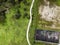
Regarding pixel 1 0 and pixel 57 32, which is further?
pixel 1 0

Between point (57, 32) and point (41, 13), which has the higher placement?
point (41, 13)

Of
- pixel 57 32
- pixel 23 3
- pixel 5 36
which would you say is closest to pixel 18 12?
pixel 23 3

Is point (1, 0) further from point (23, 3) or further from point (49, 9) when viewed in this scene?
point (49, 9)

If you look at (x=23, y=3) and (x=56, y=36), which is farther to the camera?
(x=23, y=3)

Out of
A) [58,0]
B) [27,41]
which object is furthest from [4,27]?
[58,0]

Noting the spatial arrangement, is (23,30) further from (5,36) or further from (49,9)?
(49,9)

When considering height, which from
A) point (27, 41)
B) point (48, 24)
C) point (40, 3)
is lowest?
point (27, 41)
